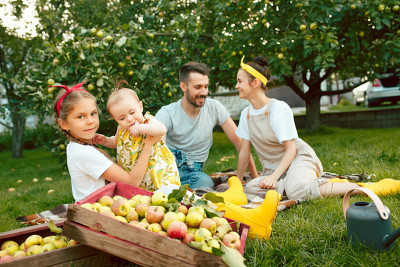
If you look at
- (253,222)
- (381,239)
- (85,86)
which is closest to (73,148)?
(253,222)

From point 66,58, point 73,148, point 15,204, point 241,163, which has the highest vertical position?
point 66,58

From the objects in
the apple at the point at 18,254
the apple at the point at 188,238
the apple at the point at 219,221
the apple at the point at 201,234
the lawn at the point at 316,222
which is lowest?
the lawn at the point at 316,222

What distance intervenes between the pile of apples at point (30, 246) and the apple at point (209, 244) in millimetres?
668

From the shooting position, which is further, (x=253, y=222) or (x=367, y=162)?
(x=367, y=162)

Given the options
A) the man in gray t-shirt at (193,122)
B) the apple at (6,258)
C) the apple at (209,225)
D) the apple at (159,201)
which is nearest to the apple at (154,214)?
the apple at (159,201)

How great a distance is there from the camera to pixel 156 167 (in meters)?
2.77

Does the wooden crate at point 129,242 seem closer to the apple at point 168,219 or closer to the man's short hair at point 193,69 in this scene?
the apple at point 168,219

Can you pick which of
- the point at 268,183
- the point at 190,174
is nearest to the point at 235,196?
the point at 268,183

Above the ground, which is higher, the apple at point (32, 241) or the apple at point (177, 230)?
the apple at point (177, 230)

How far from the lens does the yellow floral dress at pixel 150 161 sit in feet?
8.91

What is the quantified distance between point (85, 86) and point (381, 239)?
392 cm

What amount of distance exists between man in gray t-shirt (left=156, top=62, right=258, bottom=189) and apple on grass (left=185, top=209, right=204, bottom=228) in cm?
190

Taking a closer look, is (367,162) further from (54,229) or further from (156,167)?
(54,229)

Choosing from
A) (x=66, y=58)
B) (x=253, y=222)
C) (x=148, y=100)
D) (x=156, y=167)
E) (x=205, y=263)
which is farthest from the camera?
(x=148, y=100)
